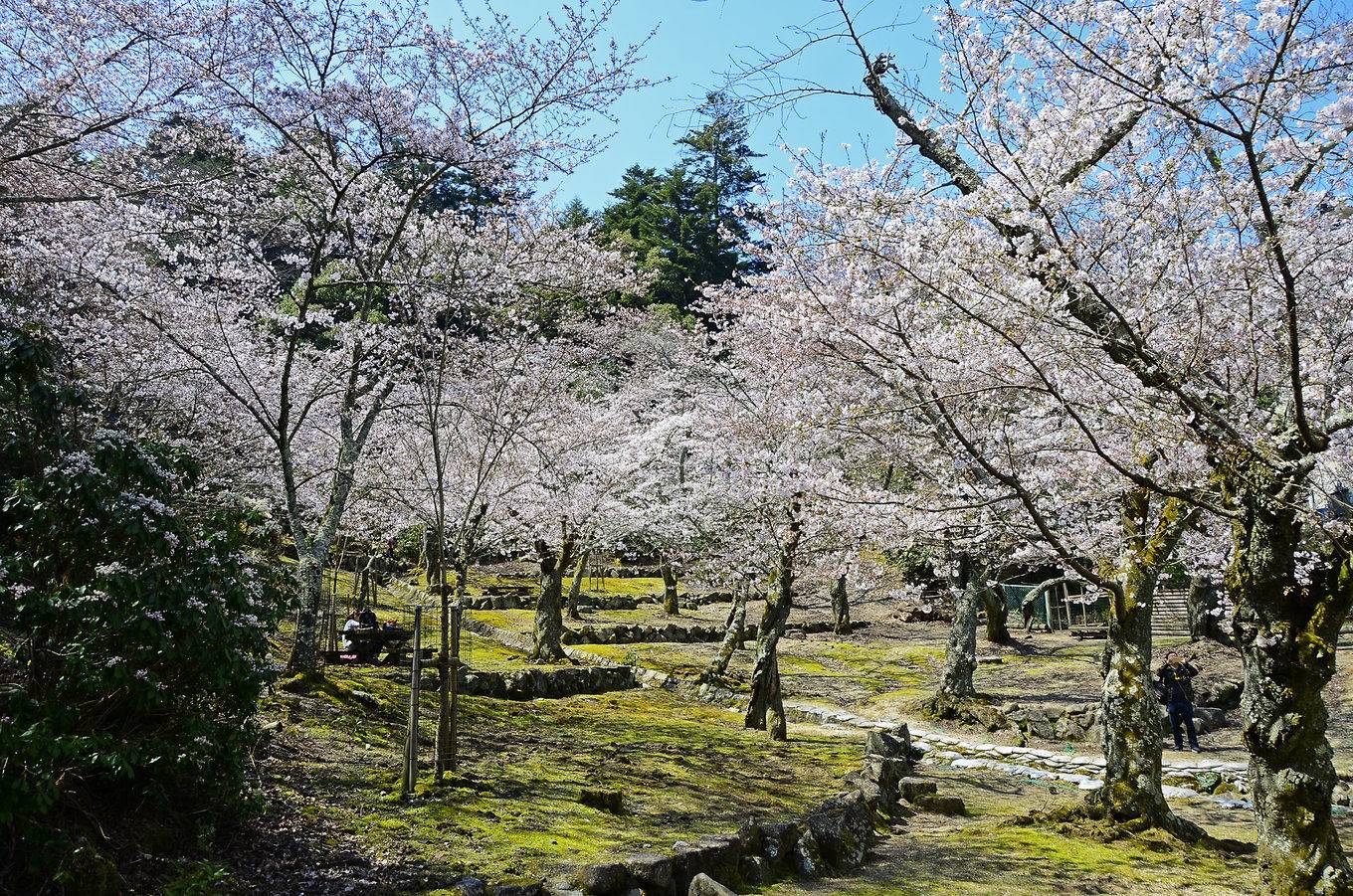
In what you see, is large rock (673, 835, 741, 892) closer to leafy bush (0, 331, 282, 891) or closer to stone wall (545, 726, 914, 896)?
stone wall (545, 726, 914, 896)

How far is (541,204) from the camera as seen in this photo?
9.80 meters

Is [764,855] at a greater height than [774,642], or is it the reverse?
[774,642]

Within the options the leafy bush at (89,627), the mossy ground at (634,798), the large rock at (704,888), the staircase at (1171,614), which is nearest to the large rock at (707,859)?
the large rock at (704,888)

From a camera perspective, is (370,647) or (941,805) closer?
(941,805)

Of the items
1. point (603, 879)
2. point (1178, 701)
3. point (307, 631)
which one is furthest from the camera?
point (1178, 701)

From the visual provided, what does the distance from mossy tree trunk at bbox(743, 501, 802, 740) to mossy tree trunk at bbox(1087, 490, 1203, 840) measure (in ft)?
12.5

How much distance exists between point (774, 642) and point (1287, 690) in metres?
6.43

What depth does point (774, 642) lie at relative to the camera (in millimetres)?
10492

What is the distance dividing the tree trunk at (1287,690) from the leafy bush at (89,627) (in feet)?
17.7

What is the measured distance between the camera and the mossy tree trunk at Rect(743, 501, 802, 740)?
10.4 m

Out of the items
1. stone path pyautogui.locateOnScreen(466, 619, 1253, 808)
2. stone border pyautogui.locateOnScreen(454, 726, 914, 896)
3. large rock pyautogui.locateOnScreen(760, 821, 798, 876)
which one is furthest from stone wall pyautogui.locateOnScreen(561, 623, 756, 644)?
large rock pyautogui.locateOnScreen(760, 821, 798, 876)

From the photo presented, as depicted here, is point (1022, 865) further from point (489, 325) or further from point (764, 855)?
point (489, 325)

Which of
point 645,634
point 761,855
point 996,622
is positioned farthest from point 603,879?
point 996,622

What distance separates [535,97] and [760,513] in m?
6.04
